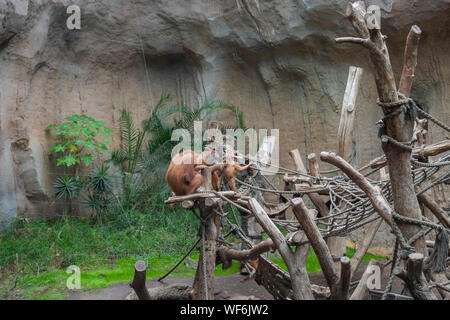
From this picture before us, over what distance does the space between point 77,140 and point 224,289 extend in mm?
3908

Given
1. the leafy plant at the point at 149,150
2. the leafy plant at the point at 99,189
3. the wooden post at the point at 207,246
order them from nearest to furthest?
1. the wooden post at the point at 207,246
2. the leafy plant at the point at 99,189
3. the leafy plant at the point at 149,150

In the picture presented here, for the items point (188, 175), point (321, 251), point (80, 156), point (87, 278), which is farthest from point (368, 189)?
point (80, 156)

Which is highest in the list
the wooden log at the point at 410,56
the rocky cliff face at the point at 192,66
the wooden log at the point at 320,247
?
the rocky cliff face at the point at 192,66

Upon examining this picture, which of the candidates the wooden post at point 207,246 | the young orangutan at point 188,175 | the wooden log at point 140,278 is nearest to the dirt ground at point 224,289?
the wooden post at point 207,246

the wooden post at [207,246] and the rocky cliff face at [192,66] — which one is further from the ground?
the rocky cliff face at [192,66]

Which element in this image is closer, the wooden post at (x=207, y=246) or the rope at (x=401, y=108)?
the rope at (x=401, y=108)

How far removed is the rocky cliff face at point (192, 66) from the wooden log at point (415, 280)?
18.1 ft

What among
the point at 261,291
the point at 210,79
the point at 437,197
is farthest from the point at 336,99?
the point at 261,291

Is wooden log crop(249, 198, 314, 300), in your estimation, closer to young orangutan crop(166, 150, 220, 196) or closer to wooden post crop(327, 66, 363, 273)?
young orangutan crop(166, 150, 220, 196)

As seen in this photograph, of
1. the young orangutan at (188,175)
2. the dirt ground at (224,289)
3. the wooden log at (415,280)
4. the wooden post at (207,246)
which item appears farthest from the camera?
Answer: the dirt ground at (224,289)

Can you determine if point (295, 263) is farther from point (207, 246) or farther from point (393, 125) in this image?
point (207, 246)

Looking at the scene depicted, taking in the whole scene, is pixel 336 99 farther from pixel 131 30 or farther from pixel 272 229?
pixel 272 229

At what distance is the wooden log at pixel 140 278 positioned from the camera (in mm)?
3051

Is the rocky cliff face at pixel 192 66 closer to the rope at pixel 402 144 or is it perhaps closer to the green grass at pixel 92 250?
the green grass at pixel 92 250
